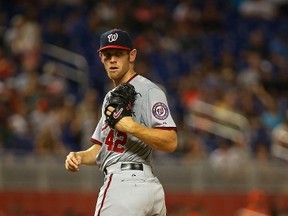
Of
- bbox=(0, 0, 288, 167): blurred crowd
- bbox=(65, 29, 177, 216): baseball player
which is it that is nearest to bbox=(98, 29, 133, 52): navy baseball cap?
bbox=(65, 29, 177, 216): baseball player

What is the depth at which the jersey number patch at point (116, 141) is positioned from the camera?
583 centimetres

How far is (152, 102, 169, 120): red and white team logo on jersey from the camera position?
573 centimetres

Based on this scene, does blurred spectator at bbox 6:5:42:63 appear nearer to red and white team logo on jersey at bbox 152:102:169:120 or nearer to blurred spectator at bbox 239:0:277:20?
blurred spectator at bbox 239:0:277:20

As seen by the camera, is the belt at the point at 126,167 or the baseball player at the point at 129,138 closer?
the baseball player at the point at 129,138

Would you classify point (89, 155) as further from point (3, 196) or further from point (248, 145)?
point (248, 145)

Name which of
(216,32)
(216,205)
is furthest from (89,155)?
(216,32)

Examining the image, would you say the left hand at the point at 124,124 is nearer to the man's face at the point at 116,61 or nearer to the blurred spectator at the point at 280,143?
the man's face at the point at 116,61

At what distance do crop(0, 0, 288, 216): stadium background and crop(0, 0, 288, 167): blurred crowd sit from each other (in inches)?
0.9

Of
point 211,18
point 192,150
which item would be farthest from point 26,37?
point 211,18

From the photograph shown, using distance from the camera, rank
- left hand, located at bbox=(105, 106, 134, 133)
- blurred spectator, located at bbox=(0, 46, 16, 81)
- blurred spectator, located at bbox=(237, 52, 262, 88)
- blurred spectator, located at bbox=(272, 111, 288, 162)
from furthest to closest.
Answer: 1. blurred spectator, located at bbox=(237, 52, 262, 88)
2. blurred spectator, located at bbox=(272, 111, 288, 162)
3. blurred spectator, located at bbox=(0, 46, 16, 81)
4. left hand, located at bbox=(105, 106, 134, 133)

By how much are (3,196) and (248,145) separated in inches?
157

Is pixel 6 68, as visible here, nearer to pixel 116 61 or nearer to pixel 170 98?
pixel 170 98

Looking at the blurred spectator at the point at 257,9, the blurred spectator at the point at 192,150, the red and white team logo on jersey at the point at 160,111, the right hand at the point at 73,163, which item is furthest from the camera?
the blurred spectator at the point at 257,9

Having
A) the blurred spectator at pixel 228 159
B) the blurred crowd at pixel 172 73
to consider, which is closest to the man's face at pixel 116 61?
the blurred crowd at pixel 172 73
